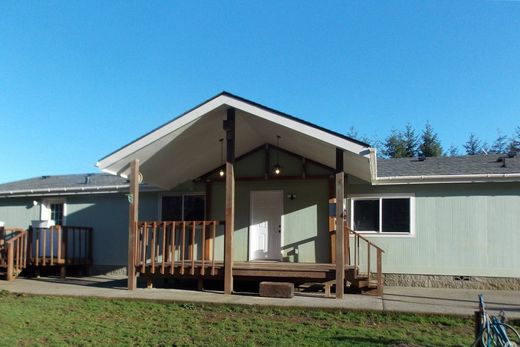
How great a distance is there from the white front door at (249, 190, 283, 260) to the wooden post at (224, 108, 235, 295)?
2.81 metres

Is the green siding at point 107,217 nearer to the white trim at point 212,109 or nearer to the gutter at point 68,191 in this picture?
the gutter at point 68,191

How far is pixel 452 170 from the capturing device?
11.6 m

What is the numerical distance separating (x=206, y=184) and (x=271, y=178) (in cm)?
184

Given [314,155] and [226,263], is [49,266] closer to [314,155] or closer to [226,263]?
[226,263]

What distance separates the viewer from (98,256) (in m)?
14.0

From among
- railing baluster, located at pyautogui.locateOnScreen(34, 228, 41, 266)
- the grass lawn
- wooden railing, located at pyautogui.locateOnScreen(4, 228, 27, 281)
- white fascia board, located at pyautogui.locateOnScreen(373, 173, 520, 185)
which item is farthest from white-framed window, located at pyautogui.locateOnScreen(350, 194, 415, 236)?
wooden railing, located at pyautogui.locateOnScreen(4, 228, 27, 281)

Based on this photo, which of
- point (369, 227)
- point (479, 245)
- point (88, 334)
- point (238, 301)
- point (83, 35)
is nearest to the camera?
point (88, 334)

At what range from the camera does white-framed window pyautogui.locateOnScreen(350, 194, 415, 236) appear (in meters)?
11.5

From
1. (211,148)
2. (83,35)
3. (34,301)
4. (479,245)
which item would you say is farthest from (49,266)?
(479,245)

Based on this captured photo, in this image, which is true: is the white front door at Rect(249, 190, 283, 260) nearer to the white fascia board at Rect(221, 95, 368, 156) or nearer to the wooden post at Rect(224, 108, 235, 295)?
the wooden post at Rect(224, 108, 235, 295)

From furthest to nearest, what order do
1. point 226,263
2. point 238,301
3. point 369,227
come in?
1. point 369,227
2. point 226,263
3. point 238,301

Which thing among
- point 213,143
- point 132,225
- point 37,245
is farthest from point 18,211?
point 213,143

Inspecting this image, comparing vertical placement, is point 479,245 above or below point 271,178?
below

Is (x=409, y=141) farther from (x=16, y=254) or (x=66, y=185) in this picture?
(x=16, y=254)
